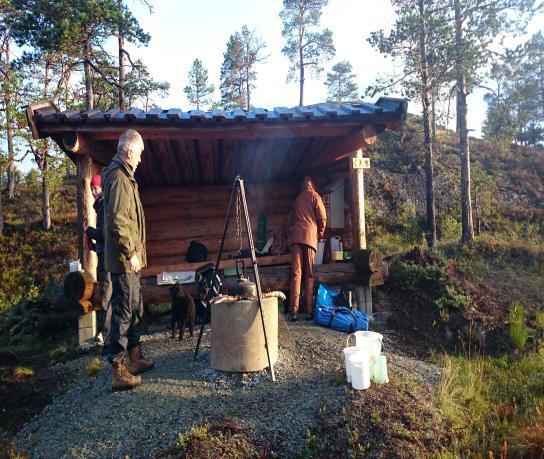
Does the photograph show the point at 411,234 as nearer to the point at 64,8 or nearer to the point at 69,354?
the point at 69,354

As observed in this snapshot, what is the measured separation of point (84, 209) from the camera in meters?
6.57

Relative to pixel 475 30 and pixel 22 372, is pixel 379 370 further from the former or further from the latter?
pixel 475 30

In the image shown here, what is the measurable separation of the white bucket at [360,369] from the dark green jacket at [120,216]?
2253mm

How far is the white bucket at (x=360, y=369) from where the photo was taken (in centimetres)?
376

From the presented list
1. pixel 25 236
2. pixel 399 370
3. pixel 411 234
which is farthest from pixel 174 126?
pixel 25 236

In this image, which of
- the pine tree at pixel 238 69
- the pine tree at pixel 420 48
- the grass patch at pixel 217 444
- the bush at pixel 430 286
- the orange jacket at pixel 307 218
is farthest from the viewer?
the pine tree at pixel 238 69

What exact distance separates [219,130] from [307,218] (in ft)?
6.31

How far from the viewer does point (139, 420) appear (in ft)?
12.1

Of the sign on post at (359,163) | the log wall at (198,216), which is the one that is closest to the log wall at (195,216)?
the log wall at (198,216)

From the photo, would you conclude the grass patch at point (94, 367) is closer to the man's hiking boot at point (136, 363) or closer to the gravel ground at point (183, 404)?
the gravel ground at point (183, 404)

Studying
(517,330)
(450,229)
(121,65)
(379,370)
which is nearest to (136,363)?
(379,370)

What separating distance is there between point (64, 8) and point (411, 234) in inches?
616

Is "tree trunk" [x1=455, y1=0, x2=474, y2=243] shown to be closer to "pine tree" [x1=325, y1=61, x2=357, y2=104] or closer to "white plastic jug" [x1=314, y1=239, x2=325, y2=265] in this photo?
"white plastic jug" [x1=314, y1=239, x2=325, y2=265]

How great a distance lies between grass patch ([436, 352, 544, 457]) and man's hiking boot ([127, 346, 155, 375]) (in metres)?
3.04
